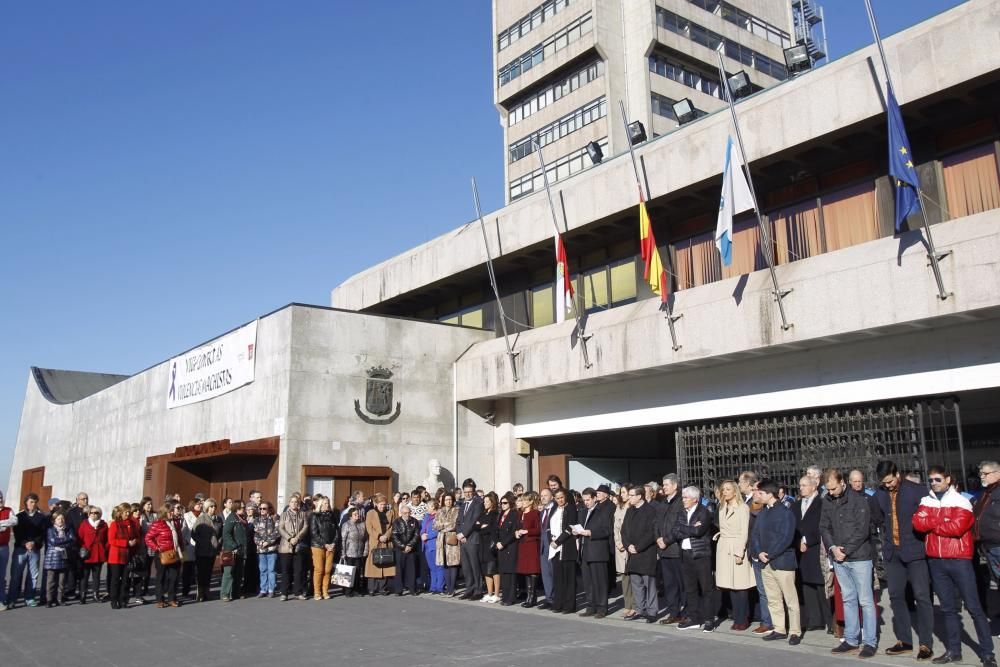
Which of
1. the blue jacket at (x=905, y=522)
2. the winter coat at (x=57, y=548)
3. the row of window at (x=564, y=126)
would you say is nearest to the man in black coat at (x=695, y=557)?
the blue jacket at (x=905, y=522)

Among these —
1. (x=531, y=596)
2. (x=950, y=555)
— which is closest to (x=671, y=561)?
(x=531, y=596)

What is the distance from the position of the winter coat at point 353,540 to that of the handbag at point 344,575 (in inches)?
8.1

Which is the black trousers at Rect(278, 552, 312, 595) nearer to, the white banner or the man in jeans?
the white banner

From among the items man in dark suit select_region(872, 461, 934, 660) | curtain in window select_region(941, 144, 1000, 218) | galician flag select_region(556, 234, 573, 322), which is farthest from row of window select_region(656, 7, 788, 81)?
man in dark suit select_region(872, 461, 934, 660)

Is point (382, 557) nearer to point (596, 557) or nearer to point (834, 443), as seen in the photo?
point (596, 557)

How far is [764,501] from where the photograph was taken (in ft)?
33.8

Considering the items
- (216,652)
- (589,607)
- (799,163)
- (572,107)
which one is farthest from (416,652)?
(572,107)

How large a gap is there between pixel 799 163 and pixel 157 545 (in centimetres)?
1312

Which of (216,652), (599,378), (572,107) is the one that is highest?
(572,107)

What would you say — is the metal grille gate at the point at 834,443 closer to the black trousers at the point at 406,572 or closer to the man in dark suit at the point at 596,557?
the man in dark suit at the point at 596,557

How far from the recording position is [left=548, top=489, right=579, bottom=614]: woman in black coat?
1254cm

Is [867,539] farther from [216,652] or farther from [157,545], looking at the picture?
[157,545]

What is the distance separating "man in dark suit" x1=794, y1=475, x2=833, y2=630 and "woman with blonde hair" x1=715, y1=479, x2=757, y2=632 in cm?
64

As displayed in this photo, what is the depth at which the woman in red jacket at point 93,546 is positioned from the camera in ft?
48.0
